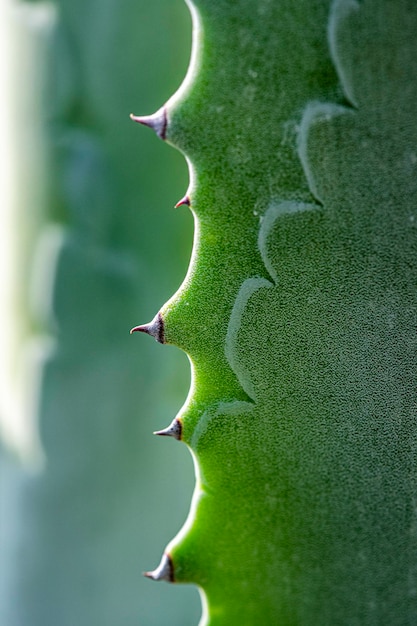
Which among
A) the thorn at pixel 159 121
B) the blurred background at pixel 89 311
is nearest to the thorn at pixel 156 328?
the thorn at pixel 159 121

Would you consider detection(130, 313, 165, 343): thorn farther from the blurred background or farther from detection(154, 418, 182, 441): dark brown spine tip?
the blurred background

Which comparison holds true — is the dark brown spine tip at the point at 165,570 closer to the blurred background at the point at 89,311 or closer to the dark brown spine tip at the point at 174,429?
the dark brown spine tip at the point at 174,429

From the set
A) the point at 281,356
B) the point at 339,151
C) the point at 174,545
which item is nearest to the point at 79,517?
the point at 174,545

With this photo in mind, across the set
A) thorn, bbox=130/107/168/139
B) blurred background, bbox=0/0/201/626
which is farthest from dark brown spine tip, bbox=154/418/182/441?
blurred background, bbox=0/0/201/626

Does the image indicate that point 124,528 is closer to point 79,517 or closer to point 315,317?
point 79,517

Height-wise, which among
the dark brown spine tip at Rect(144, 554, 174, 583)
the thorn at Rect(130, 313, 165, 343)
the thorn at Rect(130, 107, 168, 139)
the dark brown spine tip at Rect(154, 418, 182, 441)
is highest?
the thorn at Rect(130, 107, 168, 139)

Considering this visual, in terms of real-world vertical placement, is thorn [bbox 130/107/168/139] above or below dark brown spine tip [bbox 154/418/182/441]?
above
